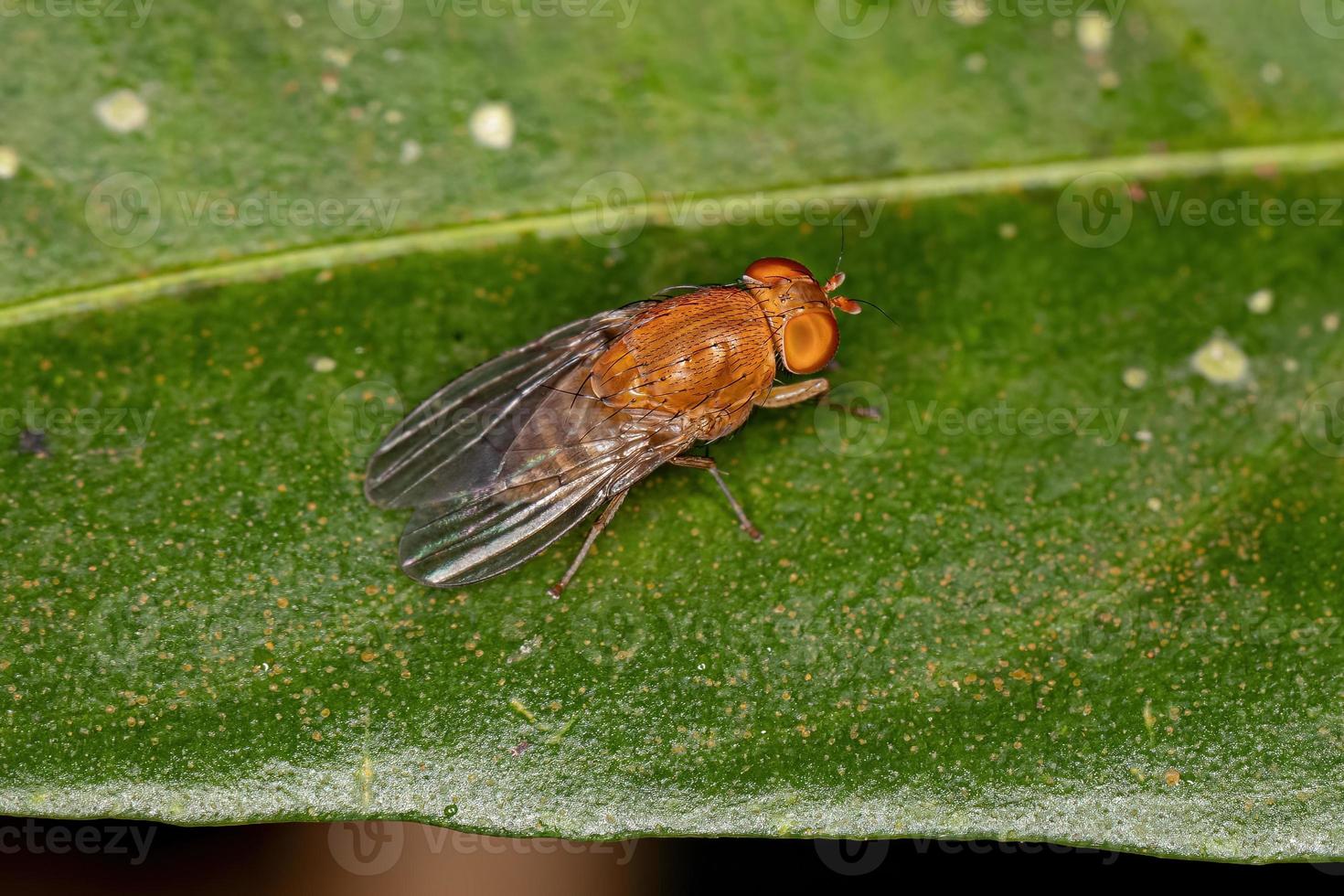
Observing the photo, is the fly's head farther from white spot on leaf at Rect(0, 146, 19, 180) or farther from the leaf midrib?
white spot on leaf at Rect(0, 146, 19, 180)

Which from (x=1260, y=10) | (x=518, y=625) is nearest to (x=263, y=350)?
(x=518, y=625)

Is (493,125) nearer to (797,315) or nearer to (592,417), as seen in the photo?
(592,417)

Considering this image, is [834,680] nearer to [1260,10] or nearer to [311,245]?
[311,245]

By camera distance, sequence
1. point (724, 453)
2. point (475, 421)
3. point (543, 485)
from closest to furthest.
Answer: point (543, 485) < point (475, 421) < point (724, 453)

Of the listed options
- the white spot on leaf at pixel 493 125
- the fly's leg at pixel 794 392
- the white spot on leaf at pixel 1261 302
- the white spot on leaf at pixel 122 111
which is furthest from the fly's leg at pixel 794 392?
the white spot on leaf at pixel 122 111

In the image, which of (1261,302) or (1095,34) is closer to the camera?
(1261,302)

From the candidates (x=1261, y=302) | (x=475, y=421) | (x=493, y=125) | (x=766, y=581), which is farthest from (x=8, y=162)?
(x=1261, y=302)

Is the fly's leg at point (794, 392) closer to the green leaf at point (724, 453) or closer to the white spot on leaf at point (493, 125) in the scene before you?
the green leaf at point (724, 453)
